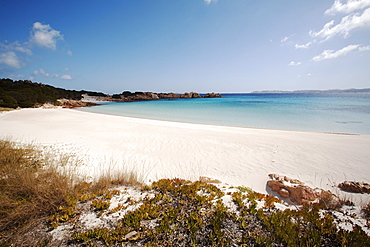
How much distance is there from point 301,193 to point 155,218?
454cm

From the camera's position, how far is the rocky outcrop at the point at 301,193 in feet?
14.5

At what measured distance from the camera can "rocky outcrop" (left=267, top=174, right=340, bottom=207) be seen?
4408 mm

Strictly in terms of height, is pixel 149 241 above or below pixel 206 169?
above

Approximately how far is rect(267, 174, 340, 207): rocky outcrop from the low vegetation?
2.12 feet

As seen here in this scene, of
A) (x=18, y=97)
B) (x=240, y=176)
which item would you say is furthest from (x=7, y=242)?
(x=18, y=97)

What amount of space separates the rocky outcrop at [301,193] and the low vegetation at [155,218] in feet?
2.12

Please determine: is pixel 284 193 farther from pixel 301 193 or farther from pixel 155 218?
pixel 155 218

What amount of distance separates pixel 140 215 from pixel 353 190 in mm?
7059

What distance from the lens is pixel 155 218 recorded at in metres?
3.53

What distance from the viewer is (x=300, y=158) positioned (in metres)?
8.44

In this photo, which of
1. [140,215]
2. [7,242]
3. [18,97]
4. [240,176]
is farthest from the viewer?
[18,97]

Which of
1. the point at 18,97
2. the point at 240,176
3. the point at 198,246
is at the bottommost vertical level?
the point at 240,176

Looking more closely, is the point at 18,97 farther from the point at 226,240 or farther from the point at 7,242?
the point at 226,240

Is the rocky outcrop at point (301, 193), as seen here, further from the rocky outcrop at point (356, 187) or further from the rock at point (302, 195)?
the rocky outcrop at point (356, 187)
